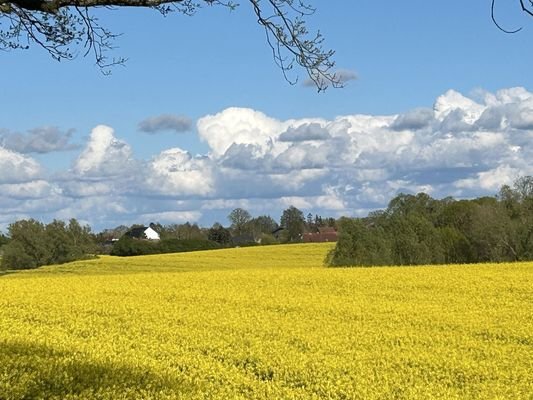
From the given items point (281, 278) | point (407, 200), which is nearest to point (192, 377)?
point (281, 278)

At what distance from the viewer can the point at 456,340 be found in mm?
15797

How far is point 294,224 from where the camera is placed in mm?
145875

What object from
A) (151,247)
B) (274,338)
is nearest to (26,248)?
(151,247)

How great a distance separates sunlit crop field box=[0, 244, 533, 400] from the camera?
10906mm

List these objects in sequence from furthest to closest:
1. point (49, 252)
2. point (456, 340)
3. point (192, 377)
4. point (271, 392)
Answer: point (49, 252) → point (456, 340) → point (192, 377) → point (271, 392)

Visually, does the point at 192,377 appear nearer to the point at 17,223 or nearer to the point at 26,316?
the point at 26,316

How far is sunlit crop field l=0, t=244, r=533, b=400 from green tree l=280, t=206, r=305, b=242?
372 feet

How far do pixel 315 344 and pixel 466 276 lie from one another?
16613 millimetres

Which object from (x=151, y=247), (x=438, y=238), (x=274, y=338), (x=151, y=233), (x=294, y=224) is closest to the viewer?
(x=274, y=338)

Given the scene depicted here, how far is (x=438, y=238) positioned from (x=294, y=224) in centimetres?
8222

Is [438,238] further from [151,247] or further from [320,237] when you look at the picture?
[320,237]

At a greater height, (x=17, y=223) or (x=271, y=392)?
(x=17, y=223)

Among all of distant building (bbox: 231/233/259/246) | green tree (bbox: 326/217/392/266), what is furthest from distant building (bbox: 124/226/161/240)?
green tree (bbox: 326/217/392/266)

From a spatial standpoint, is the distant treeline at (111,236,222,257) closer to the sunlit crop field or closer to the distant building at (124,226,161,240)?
the distant building at (124,226,161,240)
